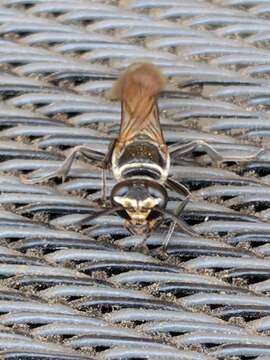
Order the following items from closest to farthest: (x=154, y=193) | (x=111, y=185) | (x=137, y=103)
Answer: (x=154, y=193) → (x=111, y=185) → (x=137, y=103)

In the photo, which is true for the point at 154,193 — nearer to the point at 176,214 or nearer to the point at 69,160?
the point at 176,214

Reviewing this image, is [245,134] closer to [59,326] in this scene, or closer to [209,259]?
[209,259]

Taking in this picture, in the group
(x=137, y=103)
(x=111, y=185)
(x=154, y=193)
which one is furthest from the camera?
(x=137, y=103)

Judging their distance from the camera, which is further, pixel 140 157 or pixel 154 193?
pixel 140 157

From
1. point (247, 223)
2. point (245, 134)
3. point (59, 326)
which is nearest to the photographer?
point (59, 326)

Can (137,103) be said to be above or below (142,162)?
above

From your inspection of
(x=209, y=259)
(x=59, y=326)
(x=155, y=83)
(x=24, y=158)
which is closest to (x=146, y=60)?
(x=155, y=83)

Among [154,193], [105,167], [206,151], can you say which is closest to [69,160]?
[105,167]
